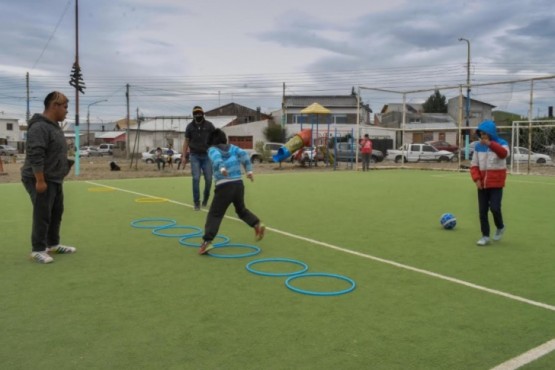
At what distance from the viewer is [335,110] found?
74250 mm

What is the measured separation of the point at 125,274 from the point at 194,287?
3.05 feet

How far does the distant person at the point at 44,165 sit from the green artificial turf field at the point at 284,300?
391 mm

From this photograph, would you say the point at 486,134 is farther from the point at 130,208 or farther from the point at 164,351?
A: the point at 130,208

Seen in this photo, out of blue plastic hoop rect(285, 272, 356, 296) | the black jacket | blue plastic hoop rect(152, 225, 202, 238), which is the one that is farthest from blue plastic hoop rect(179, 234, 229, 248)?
blue plastic hoop rect(285, 272, 356, 296)

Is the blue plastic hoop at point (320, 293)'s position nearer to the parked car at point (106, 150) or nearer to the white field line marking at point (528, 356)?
the white field line marking at point (528, 356)

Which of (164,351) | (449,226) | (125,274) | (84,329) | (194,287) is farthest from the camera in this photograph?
(449,226)

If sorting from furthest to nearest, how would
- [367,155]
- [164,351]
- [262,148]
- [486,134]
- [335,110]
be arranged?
[335,110] → [262,148] → [367,155] → [486,134] → [164,351]

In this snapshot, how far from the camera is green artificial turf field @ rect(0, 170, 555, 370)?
342cm

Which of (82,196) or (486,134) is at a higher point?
(486,134)

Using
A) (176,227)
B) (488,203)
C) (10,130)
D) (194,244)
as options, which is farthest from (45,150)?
(10,130)

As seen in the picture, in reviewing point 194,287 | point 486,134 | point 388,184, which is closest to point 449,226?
point 486,134

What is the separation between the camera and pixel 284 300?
4543 millimetres

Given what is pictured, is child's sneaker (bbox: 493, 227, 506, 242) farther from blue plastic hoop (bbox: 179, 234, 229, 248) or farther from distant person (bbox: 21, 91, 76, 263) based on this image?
distant person (bbox: 21, 91, 76, 263)

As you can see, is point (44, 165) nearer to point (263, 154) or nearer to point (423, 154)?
point (263, 154)
